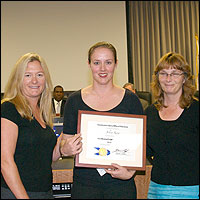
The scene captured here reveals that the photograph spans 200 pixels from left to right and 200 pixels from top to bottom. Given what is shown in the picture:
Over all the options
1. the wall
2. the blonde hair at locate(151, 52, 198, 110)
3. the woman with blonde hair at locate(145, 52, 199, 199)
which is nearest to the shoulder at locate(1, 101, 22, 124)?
the woman with blonde hair at locate(145, 52, 199, 199)

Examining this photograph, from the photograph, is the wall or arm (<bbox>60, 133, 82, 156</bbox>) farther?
the wall

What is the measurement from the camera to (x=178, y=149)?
1954mm

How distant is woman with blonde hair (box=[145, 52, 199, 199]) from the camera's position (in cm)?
195

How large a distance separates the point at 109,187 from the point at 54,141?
1.46ft

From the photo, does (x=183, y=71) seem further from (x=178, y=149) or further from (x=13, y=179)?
(x=13, y=179)

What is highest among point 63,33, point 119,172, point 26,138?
point 63,33

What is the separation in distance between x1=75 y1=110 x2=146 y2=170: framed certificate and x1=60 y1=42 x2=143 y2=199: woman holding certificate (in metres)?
0.04

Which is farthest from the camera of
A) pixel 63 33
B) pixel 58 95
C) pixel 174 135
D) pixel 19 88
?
pixel 63 33

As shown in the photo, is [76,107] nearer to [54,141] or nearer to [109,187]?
[54,141]

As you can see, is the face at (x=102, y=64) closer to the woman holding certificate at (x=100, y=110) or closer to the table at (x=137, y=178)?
the woman holding certificate at (x=100, y=110)

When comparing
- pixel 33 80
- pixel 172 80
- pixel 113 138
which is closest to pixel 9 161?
pixel 33 80

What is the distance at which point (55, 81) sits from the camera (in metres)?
7.23

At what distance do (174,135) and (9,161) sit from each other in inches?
39.1

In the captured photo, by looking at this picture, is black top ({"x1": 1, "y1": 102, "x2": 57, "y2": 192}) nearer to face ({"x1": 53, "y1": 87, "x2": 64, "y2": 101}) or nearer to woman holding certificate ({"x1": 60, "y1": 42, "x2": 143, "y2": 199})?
woman holding certificate ({"x1": 60, "y1": 42, "x2": 143, "y2": 199})
